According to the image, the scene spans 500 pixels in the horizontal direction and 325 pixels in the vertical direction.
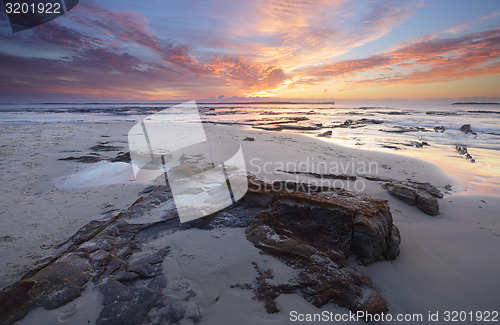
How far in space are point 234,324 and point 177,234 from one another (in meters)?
1.67

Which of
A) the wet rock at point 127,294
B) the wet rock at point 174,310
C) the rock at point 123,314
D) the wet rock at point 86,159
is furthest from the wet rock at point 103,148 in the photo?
the wet rock at point 174,310

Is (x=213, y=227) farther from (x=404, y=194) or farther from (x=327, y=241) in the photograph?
(x=404, y=194)

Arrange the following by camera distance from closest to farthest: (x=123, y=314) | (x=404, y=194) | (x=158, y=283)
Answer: (x=123, y=314), (x=158, y=283), (x=404, y=194)

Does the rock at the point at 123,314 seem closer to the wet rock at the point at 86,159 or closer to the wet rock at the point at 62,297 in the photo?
the wet rock at the point at 62,297

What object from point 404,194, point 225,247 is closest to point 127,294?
point 225,247

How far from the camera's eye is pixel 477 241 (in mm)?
3697

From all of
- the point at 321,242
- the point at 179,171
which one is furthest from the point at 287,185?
the point at 179,171

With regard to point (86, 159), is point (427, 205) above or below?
below

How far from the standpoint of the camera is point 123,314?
2.14 metres

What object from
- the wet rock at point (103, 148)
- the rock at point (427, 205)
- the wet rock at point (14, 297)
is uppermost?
the wet rock at point (103, 148)

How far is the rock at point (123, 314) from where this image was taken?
6.87 ft

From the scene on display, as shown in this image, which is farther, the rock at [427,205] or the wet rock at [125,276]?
the rock at [427,205]

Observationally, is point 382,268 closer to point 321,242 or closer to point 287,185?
point 321,242

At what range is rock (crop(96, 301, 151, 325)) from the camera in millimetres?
2093
